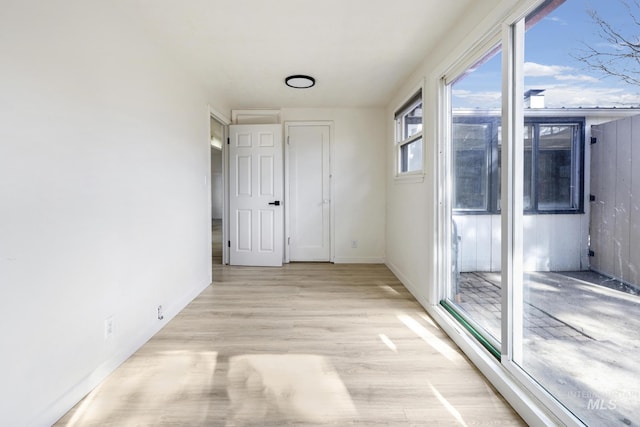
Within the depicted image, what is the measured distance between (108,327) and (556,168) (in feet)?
8.73

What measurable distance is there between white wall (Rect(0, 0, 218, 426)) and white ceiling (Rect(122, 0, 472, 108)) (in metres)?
0.32

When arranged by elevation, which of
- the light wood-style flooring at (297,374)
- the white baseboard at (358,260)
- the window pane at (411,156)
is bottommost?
the light wood-style flooring at (297,374)

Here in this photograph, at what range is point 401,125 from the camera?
391cm

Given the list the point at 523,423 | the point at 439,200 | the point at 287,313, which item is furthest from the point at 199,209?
the point at 523,423

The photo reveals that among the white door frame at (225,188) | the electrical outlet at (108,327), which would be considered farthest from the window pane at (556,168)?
the white door frame at (225,188)

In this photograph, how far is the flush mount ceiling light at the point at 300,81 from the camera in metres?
3.24

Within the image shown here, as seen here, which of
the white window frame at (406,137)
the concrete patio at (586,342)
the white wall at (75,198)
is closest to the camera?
the concrete patio at (586,342)

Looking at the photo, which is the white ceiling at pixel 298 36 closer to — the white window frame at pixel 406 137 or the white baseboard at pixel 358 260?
the white window frame at pixel 406 137

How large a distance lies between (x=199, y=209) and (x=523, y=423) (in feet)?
10.6

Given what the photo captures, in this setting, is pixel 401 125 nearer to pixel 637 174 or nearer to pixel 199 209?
pixel 199 209

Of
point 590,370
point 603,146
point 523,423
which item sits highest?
point 603,146

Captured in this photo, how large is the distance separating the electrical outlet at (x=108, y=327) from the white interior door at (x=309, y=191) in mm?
2961

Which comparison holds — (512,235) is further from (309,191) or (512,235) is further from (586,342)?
(309,191)

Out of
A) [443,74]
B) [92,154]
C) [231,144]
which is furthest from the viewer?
[231,144]
